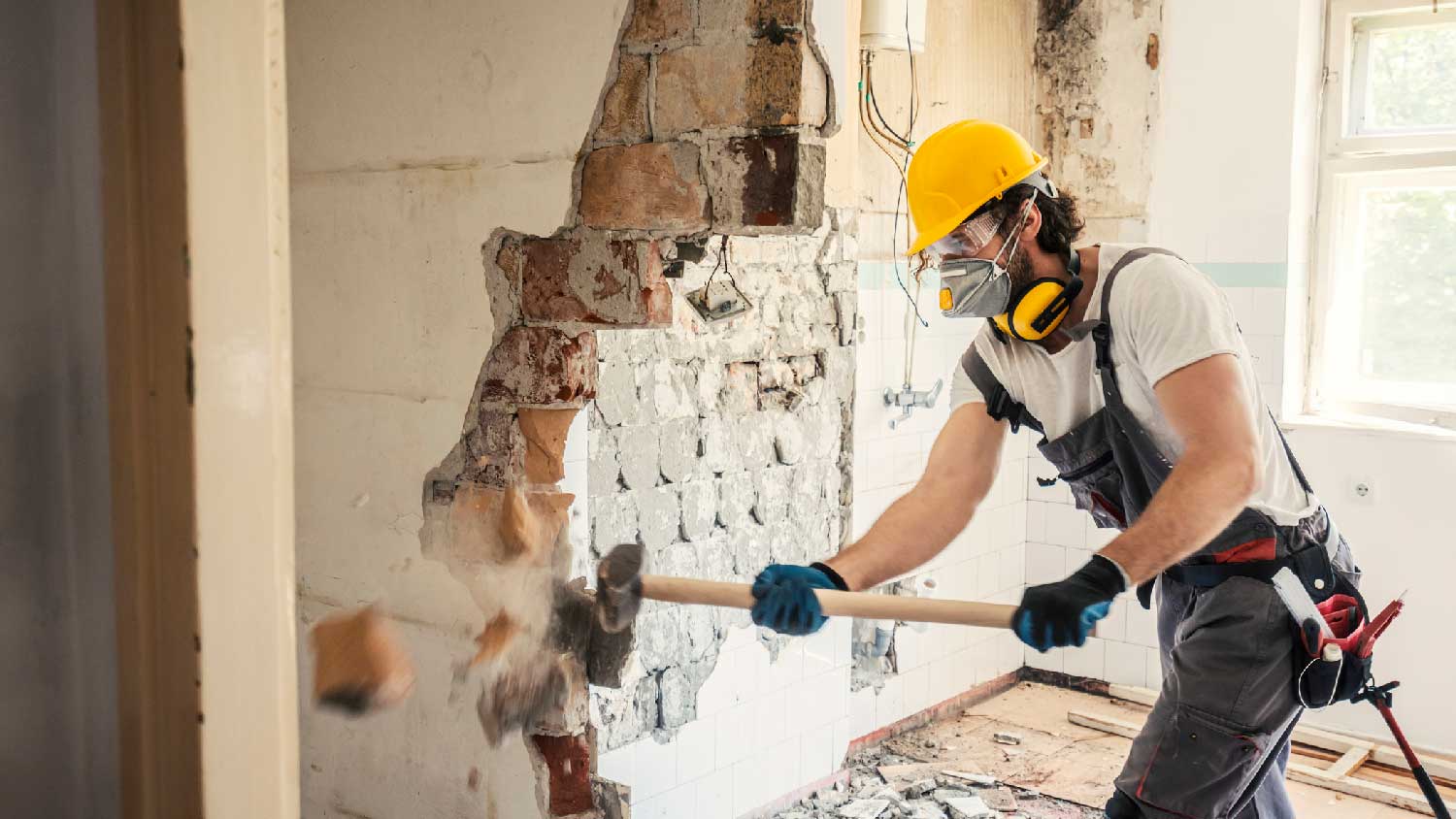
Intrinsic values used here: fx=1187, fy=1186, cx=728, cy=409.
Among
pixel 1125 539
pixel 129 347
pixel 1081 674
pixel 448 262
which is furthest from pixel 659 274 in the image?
pixel 1081 674

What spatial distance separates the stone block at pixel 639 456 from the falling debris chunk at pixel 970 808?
1538mm

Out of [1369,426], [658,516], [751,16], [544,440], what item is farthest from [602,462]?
[1369,426]

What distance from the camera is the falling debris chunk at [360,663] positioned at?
6.88 ft

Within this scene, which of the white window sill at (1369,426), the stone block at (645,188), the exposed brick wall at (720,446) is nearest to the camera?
the stone block at (645,188)

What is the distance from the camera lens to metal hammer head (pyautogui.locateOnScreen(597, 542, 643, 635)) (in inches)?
79.0

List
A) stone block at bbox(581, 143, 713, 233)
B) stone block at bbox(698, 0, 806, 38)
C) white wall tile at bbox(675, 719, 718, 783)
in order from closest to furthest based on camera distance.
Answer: stone block at bbox(698, 0, 806, 38), stone block at bbox(581, 143, 713, 233), white wall tile at bbox(675, 719, 718, 783)

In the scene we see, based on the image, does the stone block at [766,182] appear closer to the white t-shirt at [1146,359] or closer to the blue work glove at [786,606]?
the blue work glove at [786,606]

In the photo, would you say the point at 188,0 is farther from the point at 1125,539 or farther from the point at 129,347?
the point at 1125,539

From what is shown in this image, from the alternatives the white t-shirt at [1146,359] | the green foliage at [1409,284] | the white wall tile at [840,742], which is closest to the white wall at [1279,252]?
the green foliage at [1409,284]

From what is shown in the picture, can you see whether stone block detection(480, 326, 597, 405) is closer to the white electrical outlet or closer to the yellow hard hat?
the yellow hard hat

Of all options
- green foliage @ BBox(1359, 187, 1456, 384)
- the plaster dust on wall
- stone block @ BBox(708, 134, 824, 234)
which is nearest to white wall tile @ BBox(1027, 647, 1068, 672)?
green foliage @ BBox(1359, 187, 1456, 384)

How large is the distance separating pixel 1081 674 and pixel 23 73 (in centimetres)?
481

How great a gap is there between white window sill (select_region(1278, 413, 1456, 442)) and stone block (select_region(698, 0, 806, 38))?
10.7 feet

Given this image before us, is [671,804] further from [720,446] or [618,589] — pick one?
[618,589]
